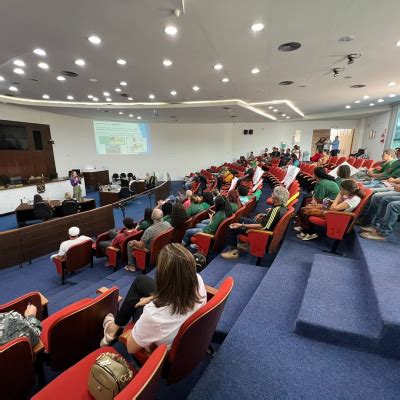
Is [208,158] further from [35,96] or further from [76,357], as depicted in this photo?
[76,357]

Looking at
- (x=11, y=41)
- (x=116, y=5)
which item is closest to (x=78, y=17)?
(x=116, y=5)

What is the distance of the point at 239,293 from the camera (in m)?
2.32

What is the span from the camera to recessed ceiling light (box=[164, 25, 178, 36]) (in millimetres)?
3348

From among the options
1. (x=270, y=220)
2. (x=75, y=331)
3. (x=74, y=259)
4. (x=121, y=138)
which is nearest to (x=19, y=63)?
(x=74, y=259)

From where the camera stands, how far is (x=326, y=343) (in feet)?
5.49

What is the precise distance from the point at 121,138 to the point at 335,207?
12.7 metres

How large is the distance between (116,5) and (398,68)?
20.4 ft

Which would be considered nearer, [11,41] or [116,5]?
[116,5]

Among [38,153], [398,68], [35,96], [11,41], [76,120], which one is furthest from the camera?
[76,120]

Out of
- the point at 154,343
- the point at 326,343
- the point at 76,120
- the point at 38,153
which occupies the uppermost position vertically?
the point at 76,120

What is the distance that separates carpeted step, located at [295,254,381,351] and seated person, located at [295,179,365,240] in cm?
102

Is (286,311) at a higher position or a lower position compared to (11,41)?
lower

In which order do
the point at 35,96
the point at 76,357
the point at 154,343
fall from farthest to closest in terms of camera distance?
1. the point at 35,96
2. the point at 76,357
3. the point at 154,343

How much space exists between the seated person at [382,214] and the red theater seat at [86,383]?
296 centimetres
